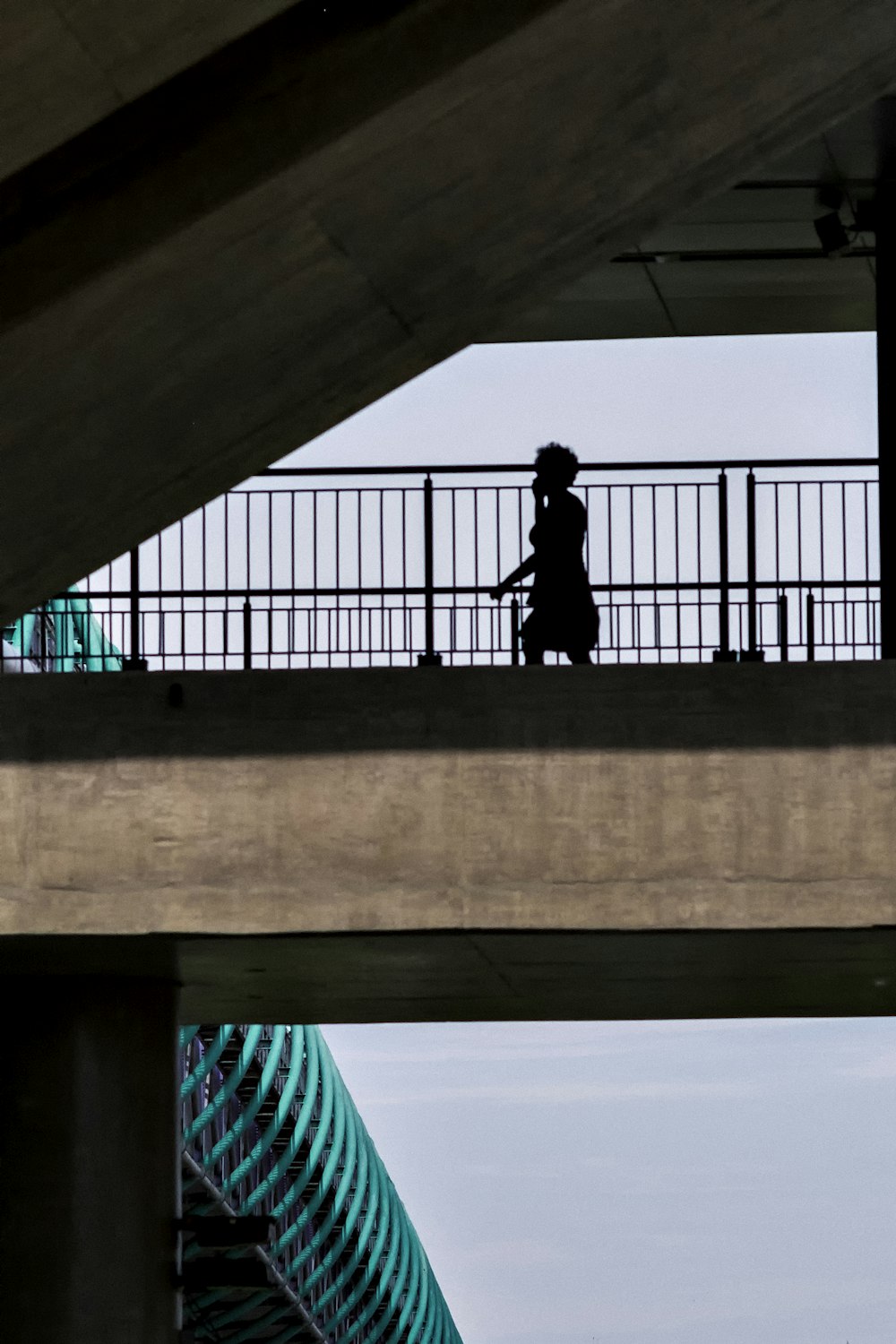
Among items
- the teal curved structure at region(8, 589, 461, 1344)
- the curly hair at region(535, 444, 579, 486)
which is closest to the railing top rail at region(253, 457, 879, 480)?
the curly hair at region(535, 444, 579, 486)

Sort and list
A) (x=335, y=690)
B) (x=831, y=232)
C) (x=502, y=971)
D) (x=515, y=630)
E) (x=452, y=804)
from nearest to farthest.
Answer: (x=452, y=804)
(x=335, y=690)
(x=502, y=971)
(x=515, y=630)
(x=831, y=232)

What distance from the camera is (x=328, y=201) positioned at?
8484 millimetres

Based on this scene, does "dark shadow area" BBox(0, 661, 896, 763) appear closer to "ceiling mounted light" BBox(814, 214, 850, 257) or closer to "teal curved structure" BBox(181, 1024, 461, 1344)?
"ceiling mounted light" BBox(814, 214, 850, 257)

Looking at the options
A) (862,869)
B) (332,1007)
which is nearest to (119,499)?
(862,869)

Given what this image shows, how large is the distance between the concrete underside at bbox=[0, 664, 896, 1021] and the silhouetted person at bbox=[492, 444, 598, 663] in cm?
192

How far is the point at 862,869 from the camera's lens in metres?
11.4

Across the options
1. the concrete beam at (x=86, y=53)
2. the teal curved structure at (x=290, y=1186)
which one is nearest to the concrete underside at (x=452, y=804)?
the concrete beam at (x=86, y=53)

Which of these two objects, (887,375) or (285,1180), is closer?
(887,375)

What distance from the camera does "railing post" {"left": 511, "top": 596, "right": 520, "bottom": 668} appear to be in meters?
14.4

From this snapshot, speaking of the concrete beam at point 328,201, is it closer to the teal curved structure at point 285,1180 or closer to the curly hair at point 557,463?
the curly hair at point 557,463

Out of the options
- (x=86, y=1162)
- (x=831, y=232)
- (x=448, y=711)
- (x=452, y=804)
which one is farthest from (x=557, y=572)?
(x=831, y=232)

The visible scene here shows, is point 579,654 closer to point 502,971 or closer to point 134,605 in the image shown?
point 502,971

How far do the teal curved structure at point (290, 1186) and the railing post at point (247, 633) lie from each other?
9.55 metres

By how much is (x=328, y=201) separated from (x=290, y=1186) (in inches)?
899
